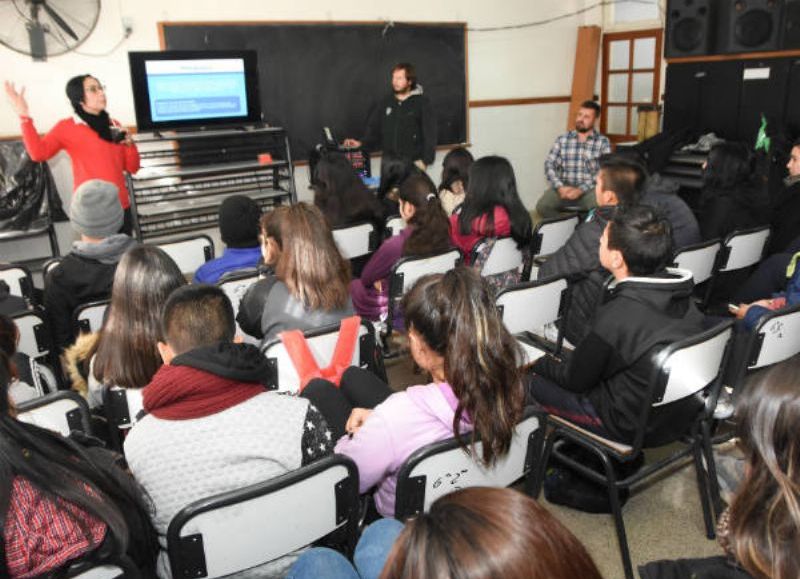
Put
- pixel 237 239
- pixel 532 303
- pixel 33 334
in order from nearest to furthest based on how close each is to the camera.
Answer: pixel 33 334
pixel 532 303
pixel 237 239

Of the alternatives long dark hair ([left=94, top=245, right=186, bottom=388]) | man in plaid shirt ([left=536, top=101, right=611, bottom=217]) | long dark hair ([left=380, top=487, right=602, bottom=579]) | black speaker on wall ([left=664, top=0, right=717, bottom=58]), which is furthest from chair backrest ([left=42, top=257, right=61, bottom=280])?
black speaker on wall ([left=664, top=0, right=717, bottom=58])

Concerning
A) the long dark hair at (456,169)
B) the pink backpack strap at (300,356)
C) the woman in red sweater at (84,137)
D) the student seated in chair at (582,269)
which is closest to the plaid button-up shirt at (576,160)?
the long dark hair at (456,169)

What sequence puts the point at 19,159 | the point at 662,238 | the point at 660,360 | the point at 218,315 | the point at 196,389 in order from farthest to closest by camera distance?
the point at 19,159, the point at 662,238, the point at 660,360, the point at 218,315, the point at 196,389

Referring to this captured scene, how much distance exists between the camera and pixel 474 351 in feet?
4.86

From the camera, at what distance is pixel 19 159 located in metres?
4.53

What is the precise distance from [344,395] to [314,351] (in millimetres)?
223

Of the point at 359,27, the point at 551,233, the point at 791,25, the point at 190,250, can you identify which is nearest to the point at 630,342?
the point at 551,233

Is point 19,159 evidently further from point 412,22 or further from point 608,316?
point 608,316

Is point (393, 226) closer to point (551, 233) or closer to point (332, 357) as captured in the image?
point (551, 233)

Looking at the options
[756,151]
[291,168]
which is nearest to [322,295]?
[291,168]

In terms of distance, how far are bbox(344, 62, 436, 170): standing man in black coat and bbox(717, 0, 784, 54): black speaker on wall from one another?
102 inches

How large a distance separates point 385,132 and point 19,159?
2.92 metres

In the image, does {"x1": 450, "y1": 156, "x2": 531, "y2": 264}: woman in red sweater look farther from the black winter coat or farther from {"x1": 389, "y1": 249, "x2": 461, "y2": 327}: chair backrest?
the black winter coat

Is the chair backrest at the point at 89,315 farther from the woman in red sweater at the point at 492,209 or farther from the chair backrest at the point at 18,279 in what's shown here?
the woman in red sweater at the point at 492,209
